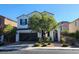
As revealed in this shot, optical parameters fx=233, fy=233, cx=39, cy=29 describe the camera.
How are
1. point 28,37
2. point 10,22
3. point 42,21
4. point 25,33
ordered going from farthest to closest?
point 10,22 < point 25,33 < point 28,37 < point 42,21

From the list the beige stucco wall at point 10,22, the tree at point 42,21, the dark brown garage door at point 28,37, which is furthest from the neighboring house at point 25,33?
the tree at point 42,21

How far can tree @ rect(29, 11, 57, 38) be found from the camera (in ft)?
63.7

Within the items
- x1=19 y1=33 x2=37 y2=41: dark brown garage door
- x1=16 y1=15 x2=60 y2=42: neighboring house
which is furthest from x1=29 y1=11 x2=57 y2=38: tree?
x1=16 y1=15 x2=60 y2=42: neighboring house

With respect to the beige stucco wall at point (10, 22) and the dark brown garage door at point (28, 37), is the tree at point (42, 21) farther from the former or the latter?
the beige stucco wall at point (10, 22)

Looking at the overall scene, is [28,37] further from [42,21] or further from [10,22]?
[10,22]

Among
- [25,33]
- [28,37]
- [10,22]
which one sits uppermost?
[10,22]

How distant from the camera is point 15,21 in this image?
24188 mm

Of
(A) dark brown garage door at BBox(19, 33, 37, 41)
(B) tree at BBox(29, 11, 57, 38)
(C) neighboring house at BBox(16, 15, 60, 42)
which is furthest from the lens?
(C) neighboring house at BBox(16, 15, 60, 42)

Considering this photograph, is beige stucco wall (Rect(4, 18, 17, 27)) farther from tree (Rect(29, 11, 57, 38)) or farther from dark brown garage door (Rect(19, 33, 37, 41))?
tree (Rect(29, 11, 57, 38))

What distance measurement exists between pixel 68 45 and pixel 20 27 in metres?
6.74

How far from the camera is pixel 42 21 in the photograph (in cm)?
1953

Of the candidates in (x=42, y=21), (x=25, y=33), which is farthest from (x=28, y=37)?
(x=42, y=21)
